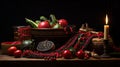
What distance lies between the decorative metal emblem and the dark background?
490mm

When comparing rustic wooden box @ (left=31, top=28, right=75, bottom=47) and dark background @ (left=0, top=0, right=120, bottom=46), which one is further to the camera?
dark background @ (left=0, top=0, right=120, bottom=46)

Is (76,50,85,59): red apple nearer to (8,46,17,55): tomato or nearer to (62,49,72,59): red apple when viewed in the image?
(62,49,72,59): red apple

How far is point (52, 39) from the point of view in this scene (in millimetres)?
2021

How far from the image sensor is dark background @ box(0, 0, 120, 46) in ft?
8.02

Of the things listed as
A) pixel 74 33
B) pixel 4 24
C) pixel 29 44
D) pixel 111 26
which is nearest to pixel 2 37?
pixel 4 24

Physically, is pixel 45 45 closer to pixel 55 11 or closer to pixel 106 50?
pixel 106 50

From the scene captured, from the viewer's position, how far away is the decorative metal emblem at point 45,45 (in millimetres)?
1973

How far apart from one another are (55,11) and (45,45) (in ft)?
1.75

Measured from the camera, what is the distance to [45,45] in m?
1.99

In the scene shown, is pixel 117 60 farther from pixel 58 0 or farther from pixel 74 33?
pixel 58 0

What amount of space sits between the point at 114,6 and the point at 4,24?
2.84 ft
